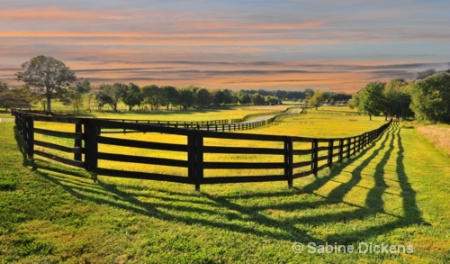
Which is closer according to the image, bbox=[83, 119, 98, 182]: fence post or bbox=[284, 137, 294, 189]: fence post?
bbox=[83, 119, 98, 182]: fence post

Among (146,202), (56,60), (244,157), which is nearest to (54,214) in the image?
(146,202)

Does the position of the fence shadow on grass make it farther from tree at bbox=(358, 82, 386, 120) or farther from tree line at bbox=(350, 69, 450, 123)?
tree at bbox=(358, 82, 386, 120)

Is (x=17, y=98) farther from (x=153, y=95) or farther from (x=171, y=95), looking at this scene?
(x=171, y=95)

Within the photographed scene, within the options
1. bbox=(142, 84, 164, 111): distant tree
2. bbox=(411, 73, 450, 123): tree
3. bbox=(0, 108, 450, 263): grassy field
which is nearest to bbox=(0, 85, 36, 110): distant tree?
bbox=(142, 84, 164, 111): distant tree

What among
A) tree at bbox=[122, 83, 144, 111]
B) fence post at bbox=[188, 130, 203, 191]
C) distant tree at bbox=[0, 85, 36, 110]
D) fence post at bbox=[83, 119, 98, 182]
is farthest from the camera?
tree at bbox=[122, 83, 144, 111]

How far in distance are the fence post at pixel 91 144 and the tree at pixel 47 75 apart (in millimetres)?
81763

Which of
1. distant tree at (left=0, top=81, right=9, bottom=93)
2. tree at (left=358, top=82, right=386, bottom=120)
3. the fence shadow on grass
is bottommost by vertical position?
the fence shadow on grass

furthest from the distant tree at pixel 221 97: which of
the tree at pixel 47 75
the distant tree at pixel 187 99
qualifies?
the tree at pixel 47 75

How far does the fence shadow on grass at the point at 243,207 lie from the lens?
5.88 meters

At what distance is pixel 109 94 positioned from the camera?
115938mm

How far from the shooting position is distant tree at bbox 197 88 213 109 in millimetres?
160375

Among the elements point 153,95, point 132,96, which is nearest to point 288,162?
point 132,96

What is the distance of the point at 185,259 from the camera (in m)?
4.65

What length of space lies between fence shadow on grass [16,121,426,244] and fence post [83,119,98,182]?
1.05 ft
